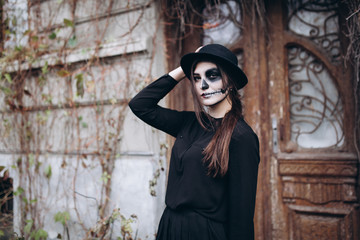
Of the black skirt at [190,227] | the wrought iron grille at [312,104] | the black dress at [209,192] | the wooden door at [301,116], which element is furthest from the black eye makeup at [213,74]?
the wrought iron grille at [312,104]

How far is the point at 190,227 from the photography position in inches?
63.4

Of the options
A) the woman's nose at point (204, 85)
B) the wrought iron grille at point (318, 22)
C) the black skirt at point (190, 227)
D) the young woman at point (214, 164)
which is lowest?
the black skirt at point (190, 227)

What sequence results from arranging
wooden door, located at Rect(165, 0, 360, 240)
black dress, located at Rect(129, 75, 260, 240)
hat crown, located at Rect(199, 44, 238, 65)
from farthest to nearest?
wooden door, located at Rect(165, 0, 360, 240), hat crown, located at Rect(199, 44, 238, 65), black dress, located at Rect(129, 75, 260, 240)

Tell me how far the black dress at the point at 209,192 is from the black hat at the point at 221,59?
27 centimetres

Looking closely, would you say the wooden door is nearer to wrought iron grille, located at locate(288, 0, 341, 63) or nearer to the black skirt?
wrought iron grille, located at locate(288, 0, 341, 63)

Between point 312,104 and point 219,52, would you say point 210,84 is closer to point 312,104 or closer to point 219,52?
point 219,52

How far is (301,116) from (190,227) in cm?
167

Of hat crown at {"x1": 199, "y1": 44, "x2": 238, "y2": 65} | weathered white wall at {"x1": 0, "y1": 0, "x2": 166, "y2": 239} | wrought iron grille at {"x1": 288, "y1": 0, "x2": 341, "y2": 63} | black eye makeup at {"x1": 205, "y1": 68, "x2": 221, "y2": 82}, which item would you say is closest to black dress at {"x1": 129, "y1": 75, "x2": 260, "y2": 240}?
black eye makeup at {"x1": 205, "y1": 68, "x2": 221, "y2": 82}

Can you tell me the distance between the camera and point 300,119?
2734 millimetres

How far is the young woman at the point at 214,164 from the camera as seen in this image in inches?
59.8

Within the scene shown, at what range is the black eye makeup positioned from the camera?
5.60 ft

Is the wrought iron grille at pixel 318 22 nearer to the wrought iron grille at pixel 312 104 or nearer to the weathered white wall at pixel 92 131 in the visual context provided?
the wrought iron grille at pixel 312 104

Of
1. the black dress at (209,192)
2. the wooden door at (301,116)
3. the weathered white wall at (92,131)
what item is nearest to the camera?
the black dress at (209,192)

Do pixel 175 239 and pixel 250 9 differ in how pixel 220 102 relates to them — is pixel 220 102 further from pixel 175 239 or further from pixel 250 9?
pixel 250 9
